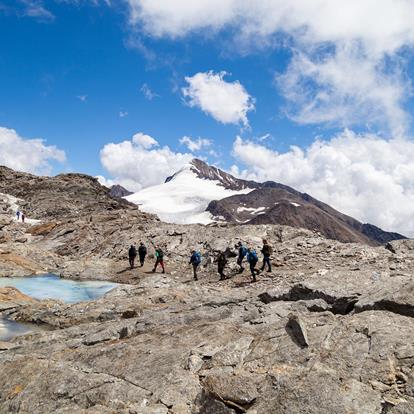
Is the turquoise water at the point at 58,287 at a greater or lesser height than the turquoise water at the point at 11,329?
greater

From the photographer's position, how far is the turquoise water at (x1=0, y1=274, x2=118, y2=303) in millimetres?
29094

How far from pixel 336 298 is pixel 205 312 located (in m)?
4.97

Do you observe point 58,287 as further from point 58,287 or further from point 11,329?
point 11,329

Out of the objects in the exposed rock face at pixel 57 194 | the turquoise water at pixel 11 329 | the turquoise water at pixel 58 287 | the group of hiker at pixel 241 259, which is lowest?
the turquoise water at pixel 11 329

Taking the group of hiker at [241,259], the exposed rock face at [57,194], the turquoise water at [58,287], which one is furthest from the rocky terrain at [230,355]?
the exposed rock face at [57,194]

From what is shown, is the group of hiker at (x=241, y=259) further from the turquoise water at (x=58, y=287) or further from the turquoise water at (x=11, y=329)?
the turquoise water at (x=11, y=329)

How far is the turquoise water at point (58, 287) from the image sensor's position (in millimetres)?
29094

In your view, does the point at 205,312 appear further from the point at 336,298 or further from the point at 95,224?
the point at 95,224

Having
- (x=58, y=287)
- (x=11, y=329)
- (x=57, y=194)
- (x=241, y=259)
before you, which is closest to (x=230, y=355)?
(x=11, y=329)

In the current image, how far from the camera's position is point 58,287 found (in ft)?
105

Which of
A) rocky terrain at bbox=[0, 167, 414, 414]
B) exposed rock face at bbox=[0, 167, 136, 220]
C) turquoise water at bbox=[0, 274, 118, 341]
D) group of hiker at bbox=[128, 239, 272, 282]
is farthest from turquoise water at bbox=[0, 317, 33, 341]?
exposed rock face at bbox=[0, 167, 136, 220]

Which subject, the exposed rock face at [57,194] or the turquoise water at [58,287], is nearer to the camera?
the turquoise water at [58,287]

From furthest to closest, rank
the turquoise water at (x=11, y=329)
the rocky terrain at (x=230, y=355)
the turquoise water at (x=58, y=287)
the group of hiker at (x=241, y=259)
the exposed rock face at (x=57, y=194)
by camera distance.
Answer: the exposed rock face at (x=57, y=194), the turquoise water at (x=58, y=287), the group of hiker at (x=241, y=259), the turquoise water at (x=11, y=329), the rocky terrain at (x=230, y=355)

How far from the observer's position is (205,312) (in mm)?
15516
